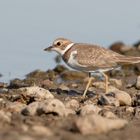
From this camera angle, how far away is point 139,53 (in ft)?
64.8

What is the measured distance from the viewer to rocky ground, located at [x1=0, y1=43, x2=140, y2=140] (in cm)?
695

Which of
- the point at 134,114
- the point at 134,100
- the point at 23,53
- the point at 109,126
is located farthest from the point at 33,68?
the point at 109,126

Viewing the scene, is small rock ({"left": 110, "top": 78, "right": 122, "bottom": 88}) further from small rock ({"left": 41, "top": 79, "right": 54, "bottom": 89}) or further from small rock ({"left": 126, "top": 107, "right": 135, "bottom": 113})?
small rock ({"left": 126, "top": 107, "right": 135, "bottom": 113})

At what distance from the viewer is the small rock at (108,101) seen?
10766 millimetres

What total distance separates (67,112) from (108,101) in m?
2.16

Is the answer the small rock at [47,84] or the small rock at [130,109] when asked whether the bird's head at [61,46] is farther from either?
the small rock at [130,109]

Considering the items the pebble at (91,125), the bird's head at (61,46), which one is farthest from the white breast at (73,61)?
the pebble at (91,125)

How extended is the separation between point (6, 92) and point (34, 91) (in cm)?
125

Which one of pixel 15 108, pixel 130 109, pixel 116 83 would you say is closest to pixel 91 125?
pixel 15 108

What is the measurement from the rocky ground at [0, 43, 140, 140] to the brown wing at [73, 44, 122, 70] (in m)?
0.54

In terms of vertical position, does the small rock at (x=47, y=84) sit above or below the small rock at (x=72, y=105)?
above

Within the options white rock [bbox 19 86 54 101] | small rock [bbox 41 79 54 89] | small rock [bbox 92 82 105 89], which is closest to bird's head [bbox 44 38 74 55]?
small rock [bbox 41 79 54 89]

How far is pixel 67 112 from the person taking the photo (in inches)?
344

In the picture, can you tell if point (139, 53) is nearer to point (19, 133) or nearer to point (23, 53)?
point (23, 53)
